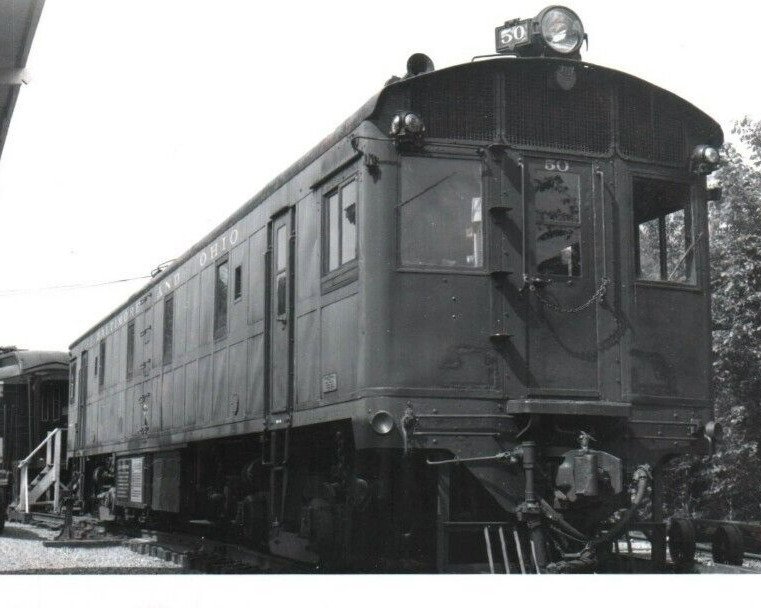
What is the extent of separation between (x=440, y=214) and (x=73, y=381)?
16.2m

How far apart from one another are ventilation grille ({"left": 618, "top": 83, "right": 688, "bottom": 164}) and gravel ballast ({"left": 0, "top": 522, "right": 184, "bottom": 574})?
20.3 feet

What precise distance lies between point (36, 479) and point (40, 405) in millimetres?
1569

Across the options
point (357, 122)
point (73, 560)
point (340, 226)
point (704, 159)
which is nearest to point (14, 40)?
point (357, 122)

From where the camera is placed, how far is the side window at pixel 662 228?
27.5 feet

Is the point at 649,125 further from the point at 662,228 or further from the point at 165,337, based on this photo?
the point at 165,337

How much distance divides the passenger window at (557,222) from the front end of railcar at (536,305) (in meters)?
0.01

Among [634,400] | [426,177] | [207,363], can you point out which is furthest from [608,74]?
[207,363]

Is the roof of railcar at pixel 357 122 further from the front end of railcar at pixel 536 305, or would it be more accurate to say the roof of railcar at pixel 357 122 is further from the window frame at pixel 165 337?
the window frame at pixel 165 337

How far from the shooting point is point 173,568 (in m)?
11.5

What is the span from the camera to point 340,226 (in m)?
8.38

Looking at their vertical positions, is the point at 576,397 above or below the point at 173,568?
above
